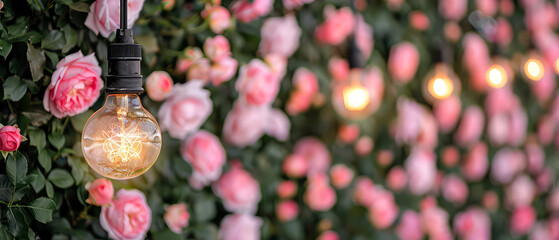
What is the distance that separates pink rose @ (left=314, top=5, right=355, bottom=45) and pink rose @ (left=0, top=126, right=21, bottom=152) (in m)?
0.85

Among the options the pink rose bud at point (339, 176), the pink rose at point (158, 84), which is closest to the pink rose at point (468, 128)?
the pink rose bud at point (339, 176)

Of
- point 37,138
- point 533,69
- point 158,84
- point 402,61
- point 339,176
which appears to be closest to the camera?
point 37,138

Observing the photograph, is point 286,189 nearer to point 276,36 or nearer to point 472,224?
point 276,36

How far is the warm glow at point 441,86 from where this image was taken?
5.65 feet

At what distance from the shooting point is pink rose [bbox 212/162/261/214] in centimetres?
133

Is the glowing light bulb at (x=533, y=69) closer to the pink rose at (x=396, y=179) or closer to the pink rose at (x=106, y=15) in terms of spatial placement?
the pink rose at (x=396, y=179)

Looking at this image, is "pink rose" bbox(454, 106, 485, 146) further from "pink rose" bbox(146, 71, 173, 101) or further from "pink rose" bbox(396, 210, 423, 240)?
"pink rose" bbox(146, 71, 173, 101)

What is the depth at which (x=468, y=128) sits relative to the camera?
1884 millimetres

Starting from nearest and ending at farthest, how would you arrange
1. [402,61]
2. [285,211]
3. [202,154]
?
[202,154] < [285,211] < [402,61]

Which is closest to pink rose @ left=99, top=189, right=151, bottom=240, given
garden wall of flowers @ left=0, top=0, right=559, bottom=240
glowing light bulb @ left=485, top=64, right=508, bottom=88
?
garden wall of flowers @ left=0, top=0, right=559, bottom=240

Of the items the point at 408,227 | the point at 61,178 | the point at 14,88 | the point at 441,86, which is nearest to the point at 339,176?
the point at 408,227

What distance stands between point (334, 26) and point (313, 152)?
13.3 inches

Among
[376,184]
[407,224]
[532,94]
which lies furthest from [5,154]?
[532,94]

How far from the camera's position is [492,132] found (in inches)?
77.6
